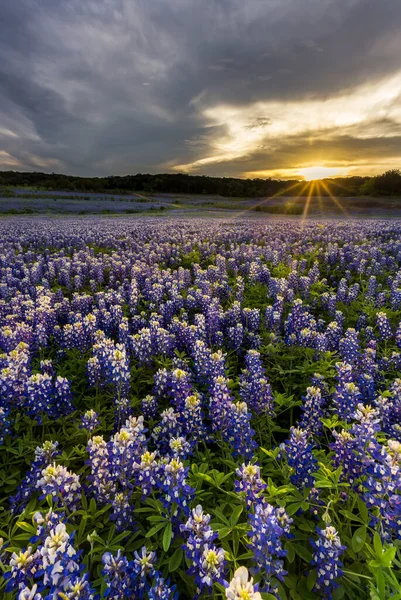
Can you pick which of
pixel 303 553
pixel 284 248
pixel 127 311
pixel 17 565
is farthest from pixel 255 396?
pixel 284 248

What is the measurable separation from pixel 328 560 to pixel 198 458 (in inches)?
52.3

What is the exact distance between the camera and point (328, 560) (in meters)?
1.87

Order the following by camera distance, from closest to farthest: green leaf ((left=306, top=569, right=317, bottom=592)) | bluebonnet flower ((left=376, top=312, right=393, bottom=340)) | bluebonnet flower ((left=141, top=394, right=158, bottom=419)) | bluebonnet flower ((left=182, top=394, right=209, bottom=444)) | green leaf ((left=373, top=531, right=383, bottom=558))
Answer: green leaf ((left=373, top=531, right=383, bottom=558)) → green leaf ((left=306, top=569, right=317, bottom=592)) → bluebonnet flower ((left=182, top=394, right=209, bottom=444)) → bluebonnet flower ((left=141, top=394, right=158, bottom=419)) → bluebonnet flower ((left=376, top=312, right=393, bottom=340))

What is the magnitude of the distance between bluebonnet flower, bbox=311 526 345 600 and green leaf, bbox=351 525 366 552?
0.19 meters

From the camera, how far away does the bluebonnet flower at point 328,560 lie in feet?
6.06

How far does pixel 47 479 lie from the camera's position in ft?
7.17

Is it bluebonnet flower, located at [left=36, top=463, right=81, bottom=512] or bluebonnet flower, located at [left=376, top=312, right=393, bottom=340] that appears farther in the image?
bluebonnet flower, located at [left=376, top=312, right=393, bottom=340]

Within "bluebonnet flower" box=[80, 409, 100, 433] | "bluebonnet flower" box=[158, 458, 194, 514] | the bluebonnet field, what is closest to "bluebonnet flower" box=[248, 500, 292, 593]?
the bluebonnet field

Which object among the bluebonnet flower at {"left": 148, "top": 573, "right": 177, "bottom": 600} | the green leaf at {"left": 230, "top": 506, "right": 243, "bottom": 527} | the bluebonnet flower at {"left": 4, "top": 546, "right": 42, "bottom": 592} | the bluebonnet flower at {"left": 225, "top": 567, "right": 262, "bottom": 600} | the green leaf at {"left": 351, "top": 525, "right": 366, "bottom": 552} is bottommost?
the green leaf at {"left": 351, "top": 525, "right": 366, "bottom": 552}

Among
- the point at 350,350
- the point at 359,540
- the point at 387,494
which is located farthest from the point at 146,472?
the point at 350,350

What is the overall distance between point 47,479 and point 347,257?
10152 millimetres

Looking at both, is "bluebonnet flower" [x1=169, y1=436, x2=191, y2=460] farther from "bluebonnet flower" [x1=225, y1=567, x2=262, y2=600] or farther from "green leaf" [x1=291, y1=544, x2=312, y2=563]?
"bluebonnet flower" [x1=225, y1=567, x2=262, y2=600]

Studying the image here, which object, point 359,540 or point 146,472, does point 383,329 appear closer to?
point 359,540

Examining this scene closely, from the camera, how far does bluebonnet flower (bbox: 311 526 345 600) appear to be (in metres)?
1.85
